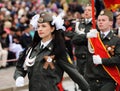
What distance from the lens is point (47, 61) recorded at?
17.0ft

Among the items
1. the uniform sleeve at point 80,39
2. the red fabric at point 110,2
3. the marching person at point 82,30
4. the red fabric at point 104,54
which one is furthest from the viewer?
the marching person at point 82,30

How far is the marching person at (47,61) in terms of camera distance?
5168 mm

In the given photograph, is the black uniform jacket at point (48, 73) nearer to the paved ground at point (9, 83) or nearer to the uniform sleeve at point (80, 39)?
the uniform sleeve at point (80, 39)

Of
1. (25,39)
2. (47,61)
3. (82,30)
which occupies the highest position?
(47,61)

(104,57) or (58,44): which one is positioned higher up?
(58,44)

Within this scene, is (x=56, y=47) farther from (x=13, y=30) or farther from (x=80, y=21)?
(x=13, y=30)

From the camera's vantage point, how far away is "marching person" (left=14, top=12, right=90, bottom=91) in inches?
203

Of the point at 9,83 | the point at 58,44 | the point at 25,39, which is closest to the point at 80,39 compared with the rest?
the point at 58,44

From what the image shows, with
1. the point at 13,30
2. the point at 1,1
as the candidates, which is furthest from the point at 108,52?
the point at 1,1

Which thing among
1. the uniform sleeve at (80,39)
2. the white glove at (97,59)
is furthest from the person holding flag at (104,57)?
the uniform sleeve at (80,39)

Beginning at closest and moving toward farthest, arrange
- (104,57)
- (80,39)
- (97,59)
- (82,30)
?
(97,59) → (104,57) → (80,39) → (82,30)

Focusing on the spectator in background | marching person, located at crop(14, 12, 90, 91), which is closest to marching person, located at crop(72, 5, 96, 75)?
marching person, located at crop(14, 12, 90, 91)

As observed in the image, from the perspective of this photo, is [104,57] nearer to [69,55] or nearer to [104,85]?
[104,85]

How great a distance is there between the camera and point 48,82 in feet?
16.9
